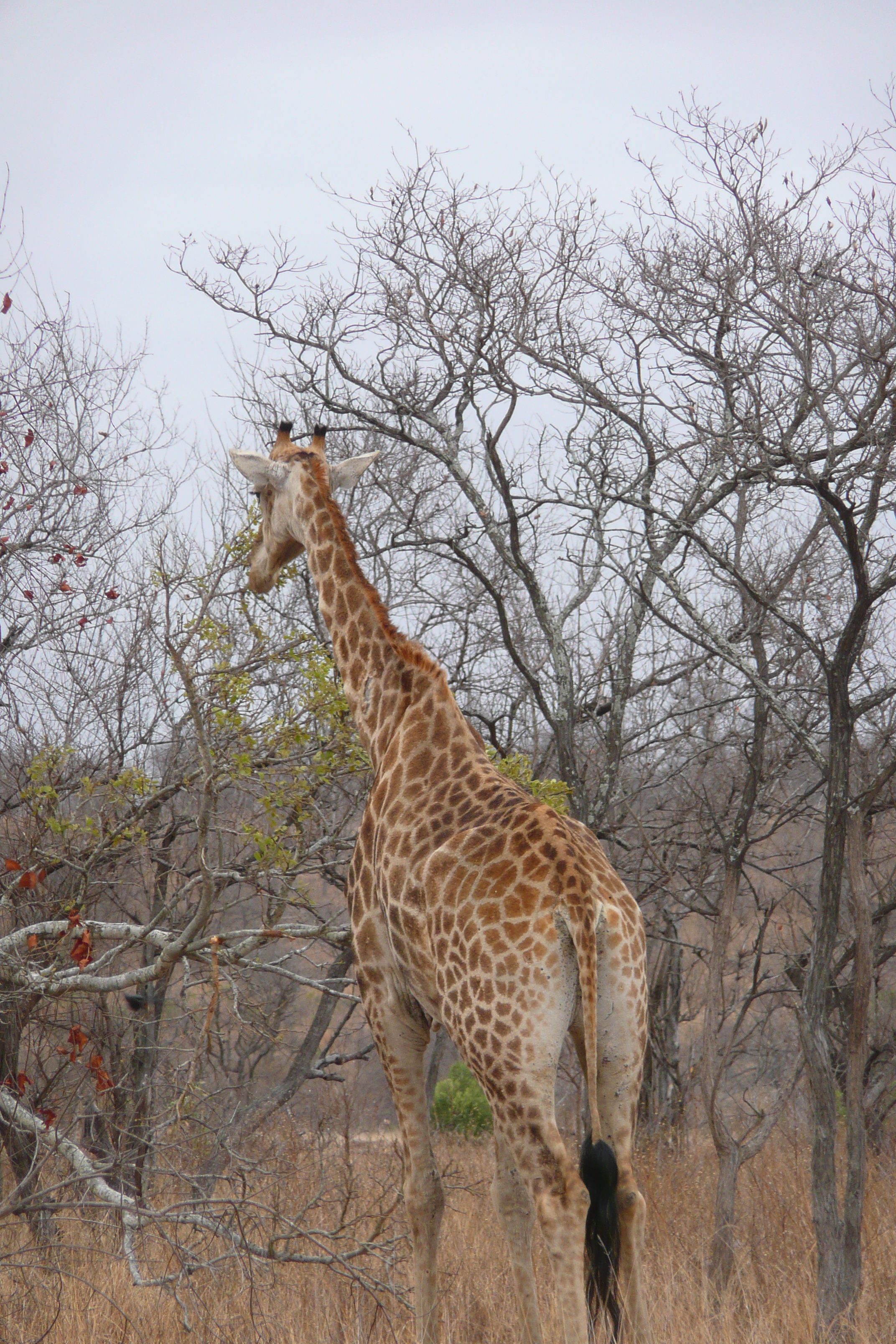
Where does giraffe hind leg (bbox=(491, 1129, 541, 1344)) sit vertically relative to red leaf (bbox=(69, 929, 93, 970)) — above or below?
below

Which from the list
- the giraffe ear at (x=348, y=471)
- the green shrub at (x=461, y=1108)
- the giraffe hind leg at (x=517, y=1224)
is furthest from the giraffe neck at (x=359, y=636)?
the green shrub at (x=461, y=1108)

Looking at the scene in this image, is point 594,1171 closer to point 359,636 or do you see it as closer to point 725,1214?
point 359,636

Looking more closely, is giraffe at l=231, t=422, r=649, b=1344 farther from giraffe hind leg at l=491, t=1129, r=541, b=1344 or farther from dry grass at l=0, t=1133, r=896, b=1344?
dry grass at l=0, t=1133, r=896, b=1344

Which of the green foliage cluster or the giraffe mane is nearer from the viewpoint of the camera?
the giraffe mane

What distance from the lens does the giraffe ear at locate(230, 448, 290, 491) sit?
5734 millimetres

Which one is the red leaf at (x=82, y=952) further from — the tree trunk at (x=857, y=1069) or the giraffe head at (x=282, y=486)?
the tree trunk at (x=857, y=1069)

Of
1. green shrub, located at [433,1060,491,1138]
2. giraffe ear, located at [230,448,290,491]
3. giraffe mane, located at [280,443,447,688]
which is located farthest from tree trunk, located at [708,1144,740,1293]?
green shrub, located at [433,1060,491,1138]

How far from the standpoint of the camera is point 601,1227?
3.79 metres

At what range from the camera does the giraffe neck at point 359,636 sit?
16.5ft

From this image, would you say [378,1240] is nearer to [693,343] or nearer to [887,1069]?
[887,1069]

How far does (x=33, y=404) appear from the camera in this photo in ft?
28.9

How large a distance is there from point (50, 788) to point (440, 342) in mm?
4337

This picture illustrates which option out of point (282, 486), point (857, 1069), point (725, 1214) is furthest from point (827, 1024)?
point (282, 486)

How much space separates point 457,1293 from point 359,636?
3129mm
